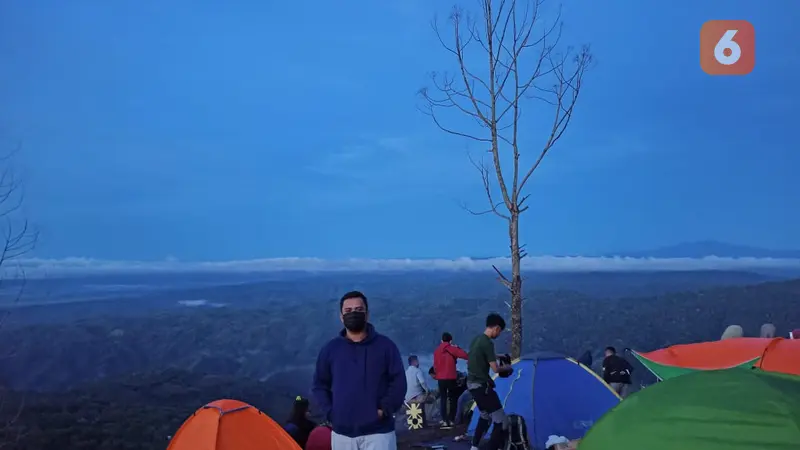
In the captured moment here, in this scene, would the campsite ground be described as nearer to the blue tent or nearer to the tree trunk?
the blue tent

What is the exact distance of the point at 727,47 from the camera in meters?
14.8

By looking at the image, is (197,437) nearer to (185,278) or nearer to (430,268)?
(185,278)

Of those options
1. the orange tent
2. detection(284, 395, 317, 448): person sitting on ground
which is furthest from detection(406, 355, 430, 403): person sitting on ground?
the orange tent

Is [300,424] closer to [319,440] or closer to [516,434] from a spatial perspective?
[319,440]

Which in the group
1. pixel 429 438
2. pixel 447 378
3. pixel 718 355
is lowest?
pixel 429 438

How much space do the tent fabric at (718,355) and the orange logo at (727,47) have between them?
24.6 ft

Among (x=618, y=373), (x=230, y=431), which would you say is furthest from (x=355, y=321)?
(x=618, y=373)

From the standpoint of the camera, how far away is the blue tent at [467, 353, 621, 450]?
6836 millimetres

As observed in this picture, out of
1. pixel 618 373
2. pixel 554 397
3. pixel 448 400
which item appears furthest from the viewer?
pixel 618 373

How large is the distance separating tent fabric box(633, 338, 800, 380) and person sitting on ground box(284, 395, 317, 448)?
3.47 metres

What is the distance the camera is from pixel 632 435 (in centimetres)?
222

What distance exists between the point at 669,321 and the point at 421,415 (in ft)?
28.1

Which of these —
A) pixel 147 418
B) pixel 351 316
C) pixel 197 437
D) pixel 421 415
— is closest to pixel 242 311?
pixel 147 418

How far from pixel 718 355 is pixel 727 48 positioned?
29.9 feet
